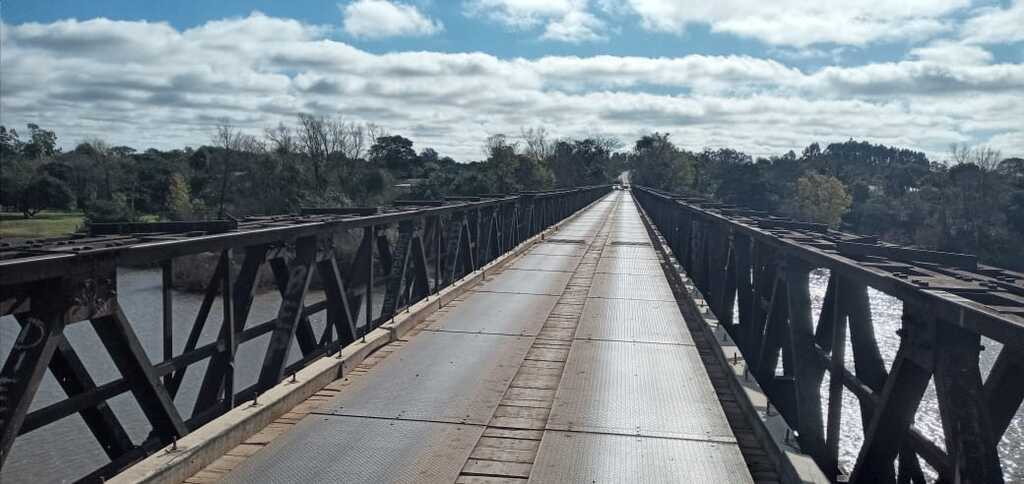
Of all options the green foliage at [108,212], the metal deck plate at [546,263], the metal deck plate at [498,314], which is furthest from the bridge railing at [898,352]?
the green foliage at [108,212]

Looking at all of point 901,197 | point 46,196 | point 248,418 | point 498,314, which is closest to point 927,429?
point 498,314

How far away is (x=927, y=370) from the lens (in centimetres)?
348

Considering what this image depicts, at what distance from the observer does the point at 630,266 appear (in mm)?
15320

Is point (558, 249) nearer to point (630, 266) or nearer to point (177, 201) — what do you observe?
point (630, 266)

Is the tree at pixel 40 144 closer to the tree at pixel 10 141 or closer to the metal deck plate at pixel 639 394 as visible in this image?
the tree at pixel 10 141

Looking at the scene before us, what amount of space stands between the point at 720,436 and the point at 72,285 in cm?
411

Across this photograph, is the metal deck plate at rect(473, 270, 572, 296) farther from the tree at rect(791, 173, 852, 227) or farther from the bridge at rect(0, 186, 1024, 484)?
the tree at rect(791, 173, 852, 227)

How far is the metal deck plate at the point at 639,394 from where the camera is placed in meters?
5.27

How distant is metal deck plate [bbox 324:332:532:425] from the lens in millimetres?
5598

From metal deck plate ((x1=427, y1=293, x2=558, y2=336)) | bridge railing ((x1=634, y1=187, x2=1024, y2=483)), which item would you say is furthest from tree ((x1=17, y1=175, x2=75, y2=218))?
bridge railing ((x1=634, y1=187, x2=1024, y2=483))

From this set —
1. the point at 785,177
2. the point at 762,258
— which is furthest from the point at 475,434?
the point at 785,177

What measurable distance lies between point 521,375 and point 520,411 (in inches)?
39.9

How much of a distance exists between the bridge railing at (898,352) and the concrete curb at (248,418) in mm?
3776

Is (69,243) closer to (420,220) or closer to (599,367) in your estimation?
(599,367)
